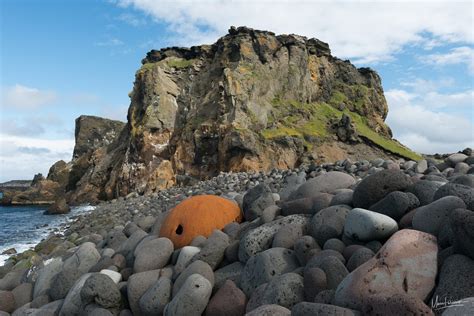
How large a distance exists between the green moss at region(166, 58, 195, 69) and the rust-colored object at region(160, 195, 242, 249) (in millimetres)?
52028

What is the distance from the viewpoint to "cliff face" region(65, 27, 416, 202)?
144 ft

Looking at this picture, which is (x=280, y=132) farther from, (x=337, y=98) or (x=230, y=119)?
(x=337, y=98)

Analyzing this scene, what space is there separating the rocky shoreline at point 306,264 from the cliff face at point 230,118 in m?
32.6

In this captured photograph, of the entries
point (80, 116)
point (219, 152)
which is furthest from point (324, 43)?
point (80, 116)

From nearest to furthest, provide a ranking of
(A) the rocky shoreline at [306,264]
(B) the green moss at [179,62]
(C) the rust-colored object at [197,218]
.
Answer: (A) the rocky shoreline at [306,264] < (C) the rust-colored object at [197,218] < (B) the green moss at [179,62]

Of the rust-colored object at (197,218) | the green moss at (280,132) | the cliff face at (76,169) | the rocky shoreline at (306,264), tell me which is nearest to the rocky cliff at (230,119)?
the green moss at (280,132)

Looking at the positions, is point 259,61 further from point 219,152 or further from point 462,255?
point 462,255

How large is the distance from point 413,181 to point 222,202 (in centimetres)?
345

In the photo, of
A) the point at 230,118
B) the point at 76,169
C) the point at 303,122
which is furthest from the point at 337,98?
the point at 76,169

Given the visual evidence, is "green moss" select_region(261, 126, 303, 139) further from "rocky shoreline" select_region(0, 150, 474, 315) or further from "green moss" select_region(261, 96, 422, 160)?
"rocky shoreline" select_region(0, 150, 474, 315)

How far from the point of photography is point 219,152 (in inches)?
1690

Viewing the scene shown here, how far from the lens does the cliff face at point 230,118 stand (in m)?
43.8

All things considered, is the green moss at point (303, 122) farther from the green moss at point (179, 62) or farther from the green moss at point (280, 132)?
the green moss at point (179, 62)

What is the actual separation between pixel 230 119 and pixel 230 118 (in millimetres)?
144
